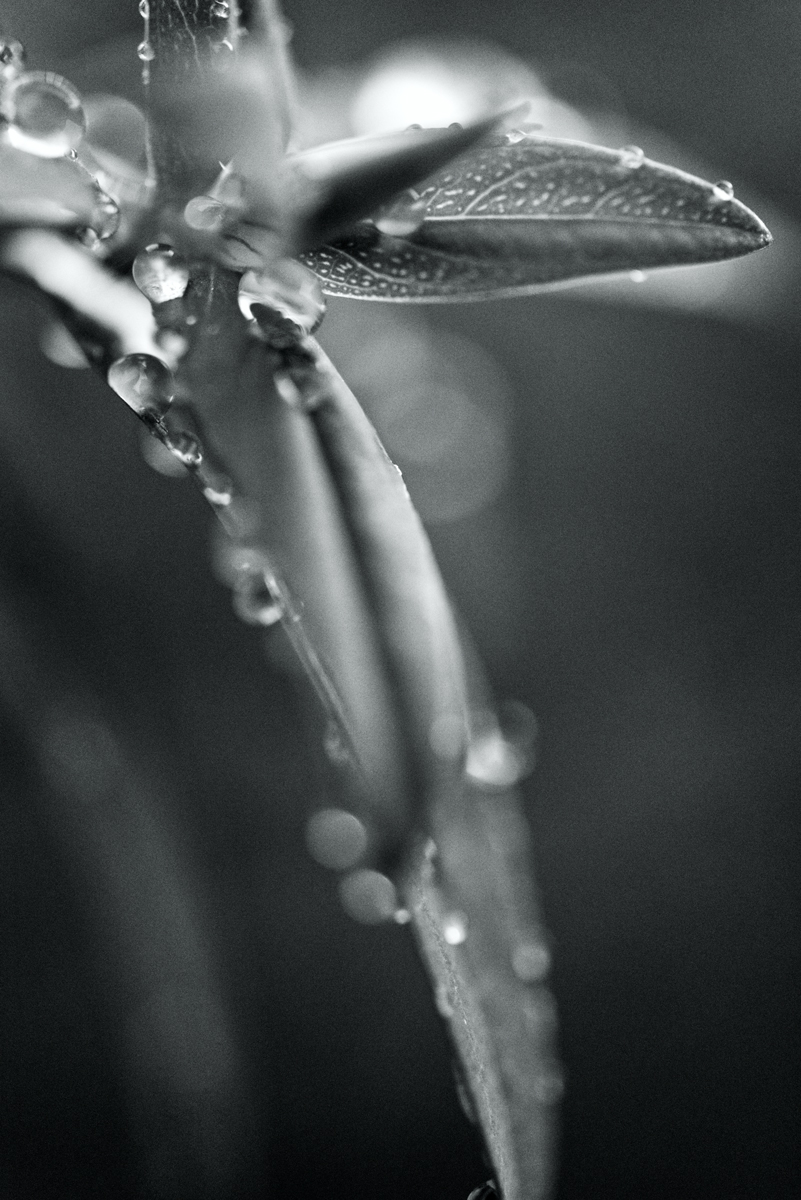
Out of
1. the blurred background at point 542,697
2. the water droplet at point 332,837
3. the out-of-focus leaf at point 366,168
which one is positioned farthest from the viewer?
the blurred background at point 542,697

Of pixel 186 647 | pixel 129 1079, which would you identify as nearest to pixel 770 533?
pixel 186 647

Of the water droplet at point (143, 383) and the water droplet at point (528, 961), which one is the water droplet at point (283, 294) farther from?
the water droplet at point (528, 961)

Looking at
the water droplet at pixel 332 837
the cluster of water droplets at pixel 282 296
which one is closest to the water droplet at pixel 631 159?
the cluster of water droplets at pixel 282 296

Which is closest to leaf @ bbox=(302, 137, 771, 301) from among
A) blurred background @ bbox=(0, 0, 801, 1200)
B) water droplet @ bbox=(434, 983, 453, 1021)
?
water droplet @ bbox=(434, 983, 453, 1021)

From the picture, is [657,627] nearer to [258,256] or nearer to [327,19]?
[327,19]

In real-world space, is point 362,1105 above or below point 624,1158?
above

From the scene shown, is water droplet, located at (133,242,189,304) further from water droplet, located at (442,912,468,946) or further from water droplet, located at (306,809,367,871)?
water droplet, located at (306,809,367,871)
